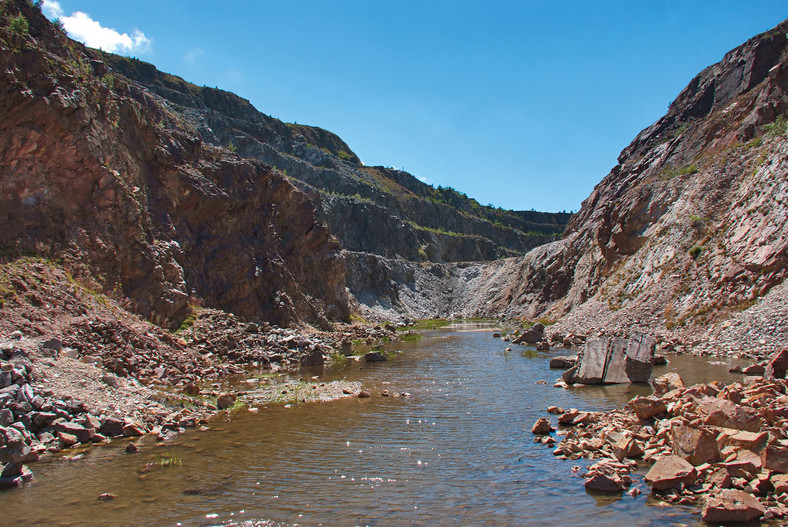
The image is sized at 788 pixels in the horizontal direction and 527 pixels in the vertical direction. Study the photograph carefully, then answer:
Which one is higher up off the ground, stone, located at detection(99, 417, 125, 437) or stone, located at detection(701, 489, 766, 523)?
stone, located at detection(701, 489, 766, 523)

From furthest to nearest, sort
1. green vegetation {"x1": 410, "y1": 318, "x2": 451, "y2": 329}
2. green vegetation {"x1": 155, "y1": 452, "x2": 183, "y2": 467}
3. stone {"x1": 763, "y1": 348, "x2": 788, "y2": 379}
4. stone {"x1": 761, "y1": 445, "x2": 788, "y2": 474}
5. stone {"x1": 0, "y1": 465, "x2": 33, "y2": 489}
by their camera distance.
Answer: green vegetation {"x1": 410, "y1": 318, "x2": 451, "y2": 329}
stone {"x1": 763, "y1": 348, "x2": 788, "y2": 379}
green vegetation {"x1": 155, "y1": 452, "x2": 183, "y2": 467}
stone {"x1": 0, "y1": 465, "x2": 33, "y2": 489}
stone {"x1": 761, "y1": 445, "x2": 788, "y2": 474}

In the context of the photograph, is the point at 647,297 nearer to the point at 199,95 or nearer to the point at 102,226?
the point at 102,226

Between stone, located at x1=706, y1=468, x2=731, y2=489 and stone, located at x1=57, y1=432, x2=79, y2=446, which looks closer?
stone, located at x1=706, y1=468, x2=731, y2=489

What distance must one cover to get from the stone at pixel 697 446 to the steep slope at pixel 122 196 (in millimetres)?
25390

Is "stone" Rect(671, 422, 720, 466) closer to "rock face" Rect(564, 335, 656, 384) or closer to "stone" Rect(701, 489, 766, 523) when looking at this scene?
Result: "stone" Rect(701, 489, 766, 523)

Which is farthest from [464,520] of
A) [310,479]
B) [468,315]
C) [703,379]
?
[468,315]

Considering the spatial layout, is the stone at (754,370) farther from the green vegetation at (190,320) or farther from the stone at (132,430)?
the green vegetation at (190,320)

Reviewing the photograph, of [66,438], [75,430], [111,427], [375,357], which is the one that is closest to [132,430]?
[111,427]

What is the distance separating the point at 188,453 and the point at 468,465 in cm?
664

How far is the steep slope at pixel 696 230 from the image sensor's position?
27.6 m

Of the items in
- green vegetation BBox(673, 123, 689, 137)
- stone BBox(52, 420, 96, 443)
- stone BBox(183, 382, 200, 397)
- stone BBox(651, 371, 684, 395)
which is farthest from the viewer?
green vegetation BBox(673, 123, 689, 137)

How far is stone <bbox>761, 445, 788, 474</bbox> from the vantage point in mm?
7977

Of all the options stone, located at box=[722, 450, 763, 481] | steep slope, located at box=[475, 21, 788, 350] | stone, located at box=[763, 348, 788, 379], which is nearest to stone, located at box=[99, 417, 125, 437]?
stone, located at box=[722, 450, 763, 481]

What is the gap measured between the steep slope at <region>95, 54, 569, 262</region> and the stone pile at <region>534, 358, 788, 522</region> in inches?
4216
